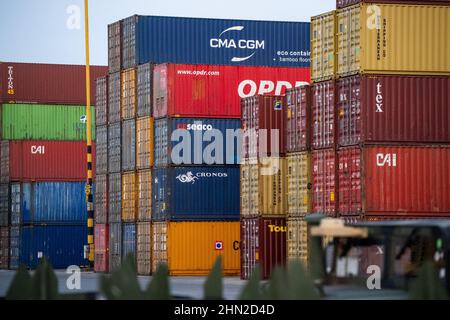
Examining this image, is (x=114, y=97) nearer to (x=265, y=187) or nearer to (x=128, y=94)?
(x=128, y=94)

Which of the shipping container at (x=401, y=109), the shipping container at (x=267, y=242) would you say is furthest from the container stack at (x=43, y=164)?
the shipping container at (x=401, y=109)

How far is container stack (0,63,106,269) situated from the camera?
6550 cm

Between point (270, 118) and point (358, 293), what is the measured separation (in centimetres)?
3400

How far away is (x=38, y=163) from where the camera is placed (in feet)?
220

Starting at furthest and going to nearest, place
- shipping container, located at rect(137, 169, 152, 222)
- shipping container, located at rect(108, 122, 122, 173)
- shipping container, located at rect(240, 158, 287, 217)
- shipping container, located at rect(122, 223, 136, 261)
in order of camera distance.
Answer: shipping container, located at rect(108, 122, 122, 173), shipping container, located at rect(122, 223, 136, 261), shipping container, located at rect(137, 169, 152, 222), shipping container, located at rect(240, 158, 287, 217)

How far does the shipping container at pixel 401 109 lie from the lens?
3816 centimetres

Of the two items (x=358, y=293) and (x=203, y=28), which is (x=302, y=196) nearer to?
(x=203, y=28)

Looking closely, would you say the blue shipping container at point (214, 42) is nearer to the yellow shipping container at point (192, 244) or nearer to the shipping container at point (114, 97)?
the shipping container at point (114, 97)

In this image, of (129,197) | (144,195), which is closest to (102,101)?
(129,197)

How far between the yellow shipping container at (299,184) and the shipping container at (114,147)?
14.2 m

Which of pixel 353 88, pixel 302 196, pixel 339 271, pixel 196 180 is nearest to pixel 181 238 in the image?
pixel 196 180

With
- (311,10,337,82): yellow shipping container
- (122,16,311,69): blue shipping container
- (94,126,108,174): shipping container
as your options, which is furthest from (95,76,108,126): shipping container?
(311,10,337,82): yellow shipping container

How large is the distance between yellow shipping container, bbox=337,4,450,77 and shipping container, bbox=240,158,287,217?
755 cm

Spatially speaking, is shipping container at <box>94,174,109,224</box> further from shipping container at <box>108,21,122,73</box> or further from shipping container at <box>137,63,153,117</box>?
shipping container at <box>137,63,153,117</box>
